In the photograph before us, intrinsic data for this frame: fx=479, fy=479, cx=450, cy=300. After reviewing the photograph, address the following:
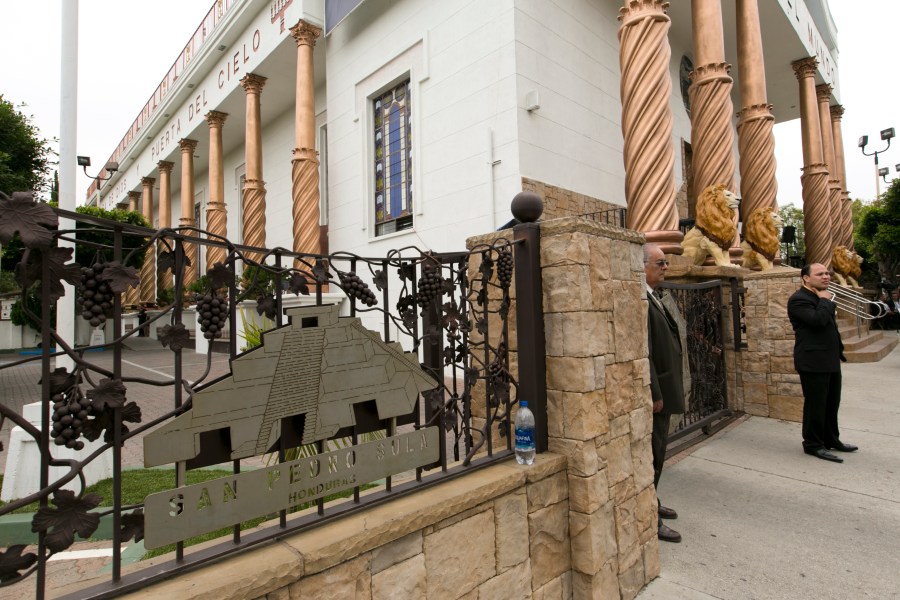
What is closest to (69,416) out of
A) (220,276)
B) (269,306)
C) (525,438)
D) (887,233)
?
(220,276)

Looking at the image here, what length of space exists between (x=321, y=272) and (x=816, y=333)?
15.4 feet

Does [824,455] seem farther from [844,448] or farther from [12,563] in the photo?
[12,563]

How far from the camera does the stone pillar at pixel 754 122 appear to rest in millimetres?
10852

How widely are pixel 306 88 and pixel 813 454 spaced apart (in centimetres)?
1253

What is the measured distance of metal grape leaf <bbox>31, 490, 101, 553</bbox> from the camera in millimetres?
1211

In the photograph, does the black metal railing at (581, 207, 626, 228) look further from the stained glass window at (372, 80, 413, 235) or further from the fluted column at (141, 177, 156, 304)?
the fluted column at (141, 177, 156, 304)

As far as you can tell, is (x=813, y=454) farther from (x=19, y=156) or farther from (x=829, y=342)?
(x=19, y=156)

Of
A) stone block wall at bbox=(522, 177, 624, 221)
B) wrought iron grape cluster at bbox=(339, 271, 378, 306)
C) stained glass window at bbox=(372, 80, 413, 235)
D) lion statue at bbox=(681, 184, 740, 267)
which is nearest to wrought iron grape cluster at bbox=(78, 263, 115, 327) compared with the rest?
wrought iron grape cluster at bbox=(339, 271, 378, 306)

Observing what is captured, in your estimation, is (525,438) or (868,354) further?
(868,354)

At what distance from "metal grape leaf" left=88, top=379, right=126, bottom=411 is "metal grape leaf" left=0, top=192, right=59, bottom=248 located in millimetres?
403

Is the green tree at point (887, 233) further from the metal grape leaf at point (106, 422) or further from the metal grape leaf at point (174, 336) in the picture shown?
the metal grape leaf at point (106, 422)

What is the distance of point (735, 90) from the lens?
57.1 ft

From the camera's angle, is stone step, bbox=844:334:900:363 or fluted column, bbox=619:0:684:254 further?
stone step, bbox=844:334:900:363

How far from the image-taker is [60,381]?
1290mm
